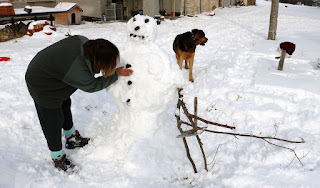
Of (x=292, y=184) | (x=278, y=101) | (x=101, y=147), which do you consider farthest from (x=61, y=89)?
(x=278, y=101)

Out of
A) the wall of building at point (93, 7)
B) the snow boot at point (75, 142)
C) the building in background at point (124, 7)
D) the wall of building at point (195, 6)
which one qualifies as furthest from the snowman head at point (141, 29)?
the wall of building at point (195, 6)

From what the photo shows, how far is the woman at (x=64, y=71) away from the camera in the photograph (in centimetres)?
219

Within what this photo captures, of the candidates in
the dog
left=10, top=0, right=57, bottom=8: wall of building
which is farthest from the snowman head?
left=10, top=0, right=57, bottom=8: wall of building

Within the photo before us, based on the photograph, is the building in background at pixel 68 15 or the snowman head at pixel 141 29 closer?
the snowman head at pixel 141 29

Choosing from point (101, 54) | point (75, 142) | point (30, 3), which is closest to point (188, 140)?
point (75, 142)

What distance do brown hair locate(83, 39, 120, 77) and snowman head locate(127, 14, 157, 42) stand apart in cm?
55

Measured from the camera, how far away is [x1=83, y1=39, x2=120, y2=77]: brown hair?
7.06 feet

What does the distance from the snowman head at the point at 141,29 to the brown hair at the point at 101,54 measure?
0.55 meters

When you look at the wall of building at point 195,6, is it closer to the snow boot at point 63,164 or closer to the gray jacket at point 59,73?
the gray jacket at point 59,73

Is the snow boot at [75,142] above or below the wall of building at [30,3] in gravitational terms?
below

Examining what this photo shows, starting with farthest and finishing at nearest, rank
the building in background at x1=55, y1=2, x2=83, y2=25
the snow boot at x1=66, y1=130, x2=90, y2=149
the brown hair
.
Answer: the building in background at x1=55, y1=2, x2=83, y2=25
the snow boot at x1=66, y1=130, x2=90, y2=149
the brown hair

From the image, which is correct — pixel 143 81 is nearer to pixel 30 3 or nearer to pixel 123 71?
pixel 123 71

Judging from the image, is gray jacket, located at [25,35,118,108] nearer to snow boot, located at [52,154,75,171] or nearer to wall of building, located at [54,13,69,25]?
snow boot, located at [52,154,75,171]

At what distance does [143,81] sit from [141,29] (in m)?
0.57
